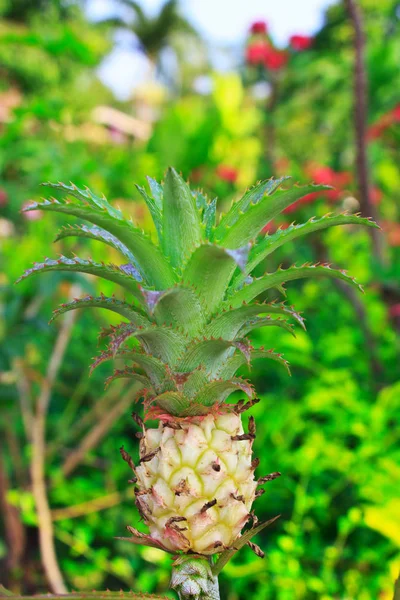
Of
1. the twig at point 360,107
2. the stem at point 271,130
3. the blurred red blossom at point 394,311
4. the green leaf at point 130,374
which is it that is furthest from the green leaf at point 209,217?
the stem at point 271,130

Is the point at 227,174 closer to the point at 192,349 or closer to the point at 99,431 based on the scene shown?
the point at 99,431

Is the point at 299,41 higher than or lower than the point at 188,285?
higher

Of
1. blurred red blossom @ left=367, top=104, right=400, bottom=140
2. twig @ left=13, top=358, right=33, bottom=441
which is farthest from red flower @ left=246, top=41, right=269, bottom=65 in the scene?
twig @ left=13, top=358, right=33, bottom=441

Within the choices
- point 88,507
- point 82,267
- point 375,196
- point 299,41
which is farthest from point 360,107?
point 88,507

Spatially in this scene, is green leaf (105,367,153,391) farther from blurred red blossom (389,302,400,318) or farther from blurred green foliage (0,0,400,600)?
blurred red blossom (389,302,400,318)

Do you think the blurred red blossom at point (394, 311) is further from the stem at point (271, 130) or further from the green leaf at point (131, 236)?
the green leaf at point (131, 236)
